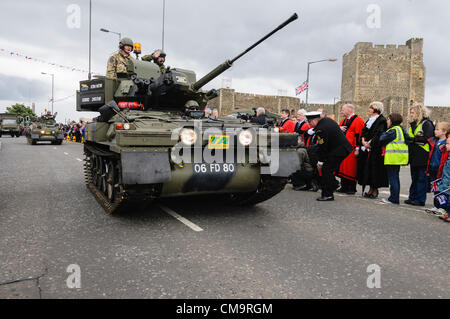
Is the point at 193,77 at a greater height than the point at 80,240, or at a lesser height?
greater

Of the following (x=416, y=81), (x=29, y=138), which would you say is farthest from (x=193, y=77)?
(x=416, y=81)

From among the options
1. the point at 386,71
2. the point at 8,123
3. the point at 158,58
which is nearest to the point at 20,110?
the point at 8,123

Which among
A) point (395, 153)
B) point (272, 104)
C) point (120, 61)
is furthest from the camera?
point (272, 104)

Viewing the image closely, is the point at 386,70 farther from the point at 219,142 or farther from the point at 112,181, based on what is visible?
the point at 112,181

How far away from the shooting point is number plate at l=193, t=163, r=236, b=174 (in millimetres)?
4930

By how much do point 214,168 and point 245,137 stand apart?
64 cm

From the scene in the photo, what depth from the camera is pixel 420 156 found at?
22.4ft

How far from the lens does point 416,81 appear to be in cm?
5453

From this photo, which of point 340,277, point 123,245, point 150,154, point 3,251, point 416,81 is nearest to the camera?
point 340,277

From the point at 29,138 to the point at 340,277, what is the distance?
26.3m

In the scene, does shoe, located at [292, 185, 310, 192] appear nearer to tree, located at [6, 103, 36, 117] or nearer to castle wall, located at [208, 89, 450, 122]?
castle wall, located at [208, 89, 450, 122]

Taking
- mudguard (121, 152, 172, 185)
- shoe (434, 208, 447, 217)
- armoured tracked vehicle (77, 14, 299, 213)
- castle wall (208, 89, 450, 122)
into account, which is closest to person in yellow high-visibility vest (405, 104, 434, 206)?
shoe (434, 208, 447, 217)
